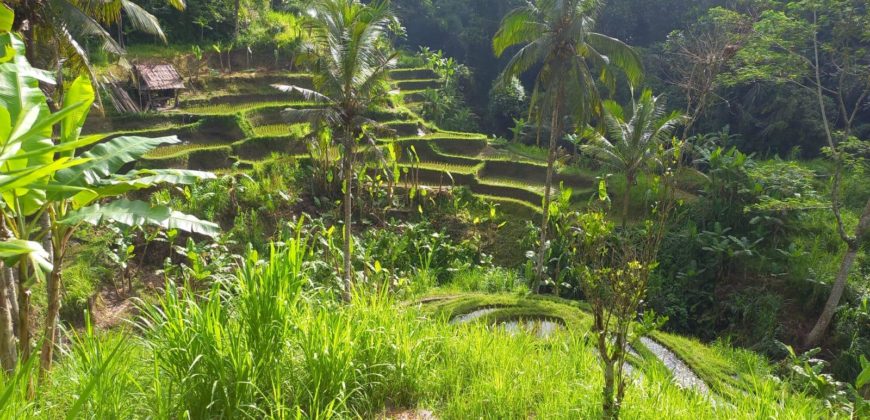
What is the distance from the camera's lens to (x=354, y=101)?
27.0 ft

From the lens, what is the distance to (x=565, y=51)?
9.43m

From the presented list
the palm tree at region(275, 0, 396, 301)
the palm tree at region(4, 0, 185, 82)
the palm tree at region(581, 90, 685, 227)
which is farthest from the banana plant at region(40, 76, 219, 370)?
the palm tree at region(581, 90, 685, 227)

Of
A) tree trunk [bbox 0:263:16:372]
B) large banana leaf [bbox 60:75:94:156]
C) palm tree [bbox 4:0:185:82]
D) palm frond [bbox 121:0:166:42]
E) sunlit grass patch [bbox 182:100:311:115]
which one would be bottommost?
tree trunk [bbox 0:263:16:372]

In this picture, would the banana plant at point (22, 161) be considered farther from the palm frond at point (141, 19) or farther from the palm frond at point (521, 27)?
the palm frond at point (521, 27)

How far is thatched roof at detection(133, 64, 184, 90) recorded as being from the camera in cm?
1500

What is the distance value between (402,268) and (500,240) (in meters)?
2.72

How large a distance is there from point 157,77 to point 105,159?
46.5 ft

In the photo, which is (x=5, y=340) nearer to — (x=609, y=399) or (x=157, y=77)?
(x=609, y=399)

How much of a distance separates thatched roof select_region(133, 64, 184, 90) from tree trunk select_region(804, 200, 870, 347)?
51.2 feet

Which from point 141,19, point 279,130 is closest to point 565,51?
point 141,19

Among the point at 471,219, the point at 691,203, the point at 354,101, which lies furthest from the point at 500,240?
the point at 354,101

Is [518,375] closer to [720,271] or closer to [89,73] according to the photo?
[89,73]

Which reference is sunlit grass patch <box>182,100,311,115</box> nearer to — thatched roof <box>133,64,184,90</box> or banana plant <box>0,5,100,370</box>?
thatched roof <box>133,64,184,90</box>

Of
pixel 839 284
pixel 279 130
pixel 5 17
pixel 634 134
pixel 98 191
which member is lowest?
pixel 839 284
